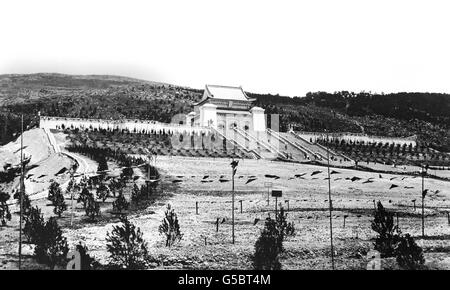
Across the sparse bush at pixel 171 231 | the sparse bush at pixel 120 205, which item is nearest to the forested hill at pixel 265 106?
the sparse bush at pixel 120 205

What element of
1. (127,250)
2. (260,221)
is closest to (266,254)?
(260,221)

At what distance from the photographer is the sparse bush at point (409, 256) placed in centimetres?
957

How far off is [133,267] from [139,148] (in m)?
15.3

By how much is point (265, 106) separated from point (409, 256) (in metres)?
39.0

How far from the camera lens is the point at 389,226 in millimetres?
10422

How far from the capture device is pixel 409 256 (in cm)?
970

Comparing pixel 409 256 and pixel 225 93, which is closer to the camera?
pixel 409 256

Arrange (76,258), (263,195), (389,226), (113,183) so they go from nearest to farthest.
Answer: (76,258)
(389,226)
(113,183)
(263,195)

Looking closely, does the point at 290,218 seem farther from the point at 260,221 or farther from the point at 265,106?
the point at 265,106

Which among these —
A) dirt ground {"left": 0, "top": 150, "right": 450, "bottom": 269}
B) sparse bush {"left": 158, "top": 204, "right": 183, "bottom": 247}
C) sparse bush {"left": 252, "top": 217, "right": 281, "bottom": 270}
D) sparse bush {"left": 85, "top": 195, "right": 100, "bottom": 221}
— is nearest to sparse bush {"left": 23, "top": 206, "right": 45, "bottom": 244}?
dirt ground {"left": 0, "top": 150, "right": 450, "bottom": 269}

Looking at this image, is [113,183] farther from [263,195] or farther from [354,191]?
[354,191]

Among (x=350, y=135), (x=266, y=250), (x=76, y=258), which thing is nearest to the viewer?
(x=76, y=258)

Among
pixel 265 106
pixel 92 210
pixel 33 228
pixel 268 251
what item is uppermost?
pixel 265 106
